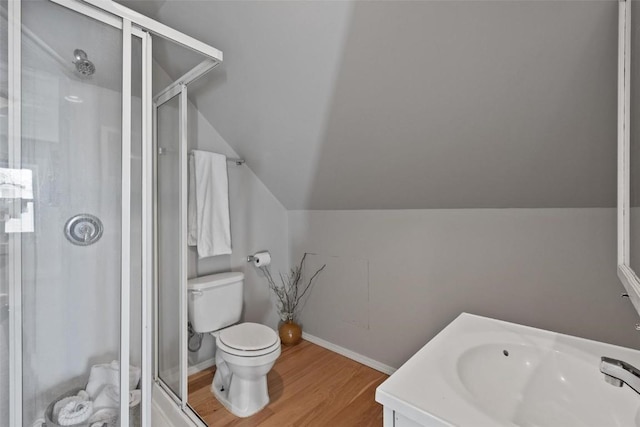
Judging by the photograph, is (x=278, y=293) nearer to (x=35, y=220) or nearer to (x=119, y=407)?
(x=119, y=407)

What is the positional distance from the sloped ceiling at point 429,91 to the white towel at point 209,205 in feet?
1.24

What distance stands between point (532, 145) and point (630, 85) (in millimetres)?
457

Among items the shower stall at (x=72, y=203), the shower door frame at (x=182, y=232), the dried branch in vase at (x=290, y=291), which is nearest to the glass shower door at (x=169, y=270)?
the shower door frame at (x=182, y=232)

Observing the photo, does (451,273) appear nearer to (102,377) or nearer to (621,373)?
(621,373)

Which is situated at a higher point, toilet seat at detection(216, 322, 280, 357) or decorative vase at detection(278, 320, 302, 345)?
toilet seat at detection(216, 322, 280, 357)

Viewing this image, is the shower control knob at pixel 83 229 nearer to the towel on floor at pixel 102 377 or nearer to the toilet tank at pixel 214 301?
the towel on floor at pixel 102 377

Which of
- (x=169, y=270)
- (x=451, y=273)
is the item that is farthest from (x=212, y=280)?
(x=451, y=273)

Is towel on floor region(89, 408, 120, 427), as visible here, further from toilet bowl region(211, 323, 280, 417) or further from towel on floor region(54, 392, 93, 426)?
toilet bowl region(211, 323, 280, 417)

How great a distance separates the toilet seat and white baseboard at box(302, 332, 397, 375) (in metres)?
0.77

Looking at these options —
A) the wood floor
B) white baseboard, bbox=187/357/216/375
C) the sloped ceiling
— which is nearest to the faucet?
the sloped ceiling

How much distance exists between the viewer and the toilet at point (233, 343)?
1715mm

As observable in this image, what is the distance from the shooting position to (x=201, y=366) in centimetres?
220

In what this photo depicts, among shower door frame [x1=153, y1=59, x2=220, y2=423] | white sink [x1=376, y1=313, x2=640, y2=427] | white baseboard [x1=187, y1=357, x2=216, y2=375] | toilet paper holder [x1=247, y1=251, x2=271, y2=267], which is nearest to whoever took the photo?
white sink [x1=376, y1=313, x2=640, y2=427]

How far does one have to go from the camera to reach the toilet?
1715 millimetres
